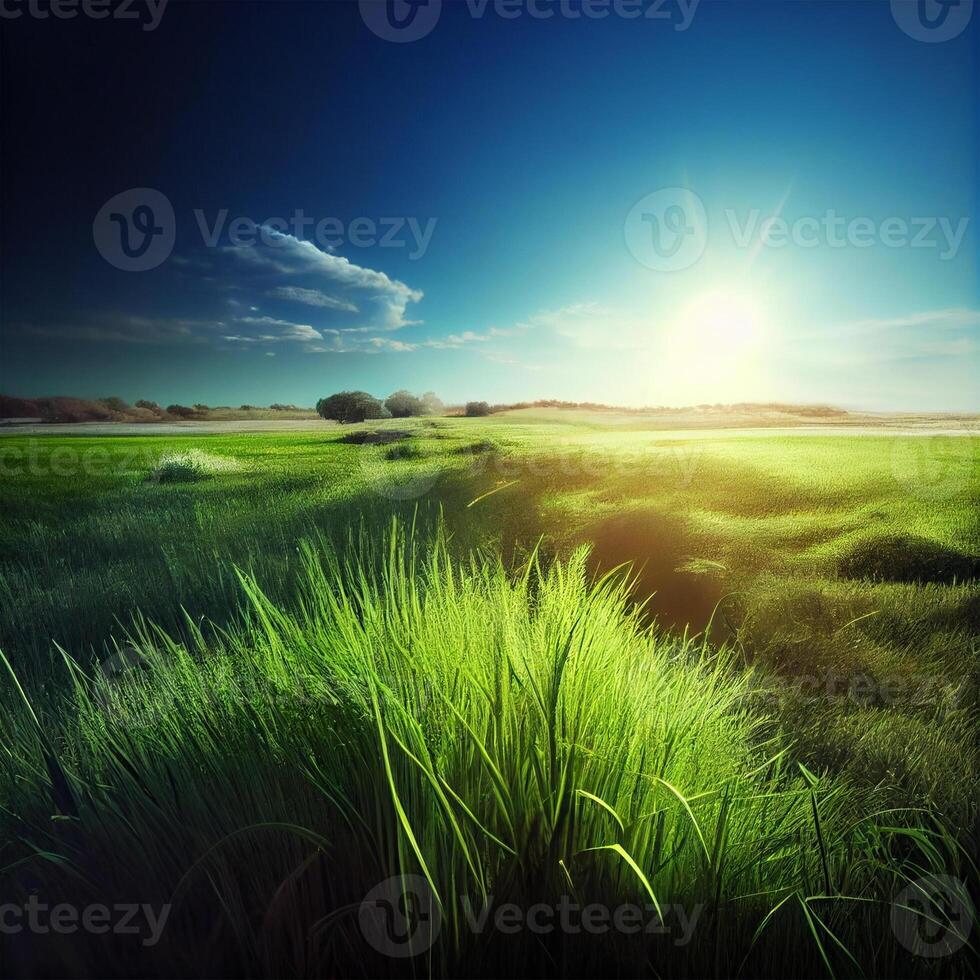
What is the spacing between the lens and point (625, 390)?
222 centimetres

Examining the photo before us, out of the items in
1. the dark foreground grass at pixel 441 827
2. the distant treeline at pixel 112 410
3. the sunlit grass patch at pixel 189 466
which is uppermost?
the distant treeline at pixel 112 410

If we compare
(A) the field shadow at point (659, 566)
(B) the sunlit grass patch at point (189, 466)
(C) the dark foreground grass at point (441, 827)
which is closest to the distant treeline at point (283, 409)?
(B) the sunlit grass patch at point (189, 466)

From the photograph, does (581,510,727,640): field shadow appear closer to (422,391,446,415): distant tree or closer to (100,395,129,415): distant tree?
(422,391,446,415): distant tree

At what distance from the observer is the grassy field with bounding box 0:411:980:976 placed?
2.66 ft

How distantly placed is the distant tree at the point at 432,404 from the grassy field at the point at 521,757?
0.47 metres

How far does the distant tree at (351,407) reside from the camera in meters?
2.44

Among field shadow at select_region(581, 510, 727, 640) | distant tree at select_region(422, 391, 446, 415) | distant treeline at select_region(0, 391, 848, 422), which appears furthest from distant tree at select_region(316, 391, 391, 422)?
field shadow at select_region(581, 510, 727, 640)

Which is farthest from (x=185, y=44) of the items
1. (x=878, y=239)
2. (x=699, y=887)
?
(x=699, y=887)

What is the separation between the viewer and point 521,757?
89 cm

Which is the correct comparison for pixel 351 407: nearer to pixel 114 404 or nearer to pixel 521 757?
pixel 114 404

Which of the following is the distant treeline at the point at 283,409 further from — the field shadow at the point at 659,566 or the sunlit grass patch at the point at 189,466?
the field shadow at the point at 659,566

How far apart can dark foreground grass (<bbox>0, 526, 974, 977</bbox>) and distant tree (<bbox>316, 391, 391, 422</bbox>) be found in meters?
1.42

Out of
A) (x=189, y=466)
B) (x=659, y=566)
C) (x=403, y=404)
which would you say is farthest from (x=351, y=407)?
(x=659, y=566)

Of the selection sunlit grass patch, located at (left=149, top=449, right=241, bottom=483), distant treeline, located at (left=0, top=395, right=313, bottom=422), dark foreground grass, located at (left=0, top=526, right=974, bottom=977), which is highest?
distant treeline, located at (left=0, top=395, right=313, bottom=422)
